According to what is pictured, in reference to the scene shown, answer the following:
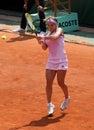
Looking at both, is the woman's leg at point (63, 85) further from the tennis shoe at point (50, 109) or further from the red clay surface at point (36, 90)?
the tennis shoe at point (50, 109)

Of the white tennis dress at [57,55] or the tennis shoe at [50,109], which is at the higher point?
the white tennis dress at [57,55]

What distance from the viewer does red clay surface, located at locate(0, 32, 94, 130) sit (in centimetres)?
768

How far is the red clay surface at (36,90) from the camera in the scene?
7.68 metres

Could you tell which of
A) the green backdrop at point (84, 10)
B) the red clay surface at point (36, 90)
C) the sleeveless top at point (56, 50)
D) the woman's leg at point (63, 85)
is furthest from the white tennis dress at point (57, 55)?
the green backdrop at point (84, 10)

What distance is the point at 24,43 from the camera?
14055mm

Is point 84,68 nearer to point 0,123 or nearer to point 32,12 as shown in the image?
point 0,123

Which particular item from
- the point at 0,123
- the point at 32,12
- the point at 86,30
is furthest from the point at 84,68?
the point at 32,12

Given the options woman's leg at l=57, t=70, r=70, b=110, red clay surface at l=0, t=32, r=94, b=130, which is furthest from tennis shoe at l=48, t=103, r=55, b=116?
woman's leg at l=57, t=70, r=70, b=110

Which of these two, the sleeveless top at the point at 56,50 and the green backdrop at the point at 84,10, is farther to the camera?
the green backdrop at the point at 84,10

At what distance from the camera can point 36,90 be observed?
9.53 meters

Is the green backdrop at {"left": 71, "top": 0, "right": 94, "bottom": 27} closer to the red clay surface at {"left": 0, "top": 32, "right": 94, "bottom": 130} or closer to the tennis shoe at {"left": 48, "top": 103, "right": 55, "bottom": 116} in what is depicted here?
the red clay surface at {"left": 0, "top": 32, "right": 94, "bottom": 130}

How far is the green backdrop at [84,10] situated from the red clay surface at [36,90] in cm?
327

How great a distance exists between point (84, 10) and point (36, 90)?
8054 millimetres

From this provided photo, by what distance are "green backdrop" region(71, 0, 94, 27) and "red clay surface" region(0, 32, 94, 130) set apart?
3.27 metres
